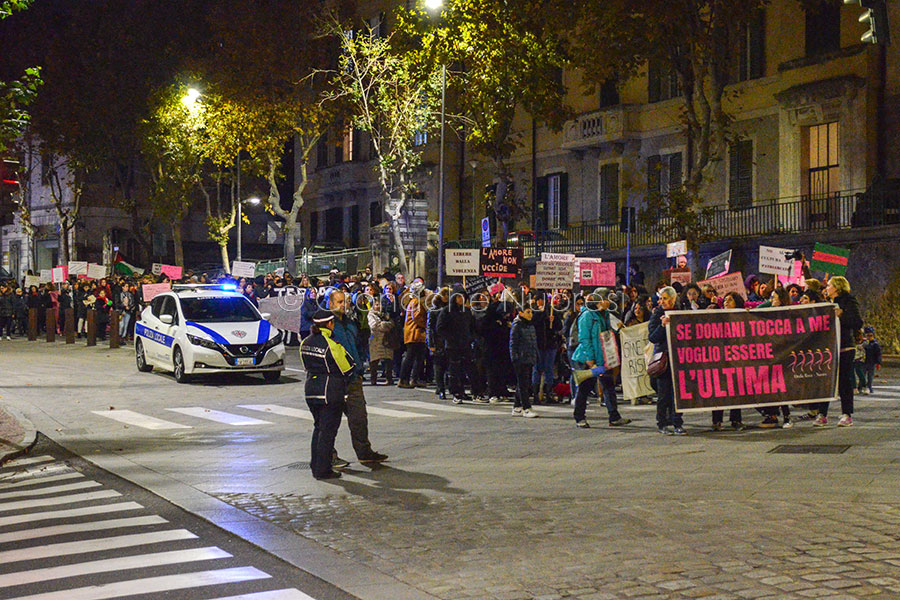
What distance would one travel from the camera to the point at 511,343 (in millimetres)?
16391

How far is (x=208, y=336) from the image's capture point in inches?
858

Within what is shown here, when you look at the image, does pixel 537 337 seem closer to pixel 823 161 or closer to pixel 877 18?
pixel 877 18

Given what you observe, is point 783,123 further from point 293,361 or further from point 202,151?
point 202,151

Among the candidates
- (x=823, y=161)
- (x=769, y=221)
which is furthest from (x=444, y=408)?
(x=823, y=161)

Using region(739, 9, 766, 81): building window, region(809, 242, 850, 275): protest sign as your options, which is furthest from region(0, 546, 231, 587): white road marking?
region(739, 9, 766, 81): building window

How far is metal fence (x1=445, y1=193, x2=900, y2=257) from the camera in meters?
27.4

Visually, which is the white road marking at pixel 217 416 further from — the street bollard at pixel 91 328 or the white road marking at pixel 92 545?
the street bollard at pixel 91 328

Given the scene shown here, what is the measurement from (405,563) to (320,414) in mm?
3870

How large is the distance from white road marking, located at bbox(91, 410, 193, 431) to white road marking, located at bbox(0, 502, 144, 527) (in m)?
5.85

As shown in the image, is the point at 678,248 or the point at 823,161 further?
the point at 823,161

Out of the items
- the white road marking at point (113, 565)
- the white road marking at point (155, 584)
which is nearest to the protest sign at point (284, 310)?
the white road marking at point (113, 565)

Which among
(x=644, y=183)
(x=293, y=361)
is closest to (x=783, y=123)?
(x=644, y=183)

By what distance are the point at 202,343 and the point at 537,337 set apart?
23.4 ft

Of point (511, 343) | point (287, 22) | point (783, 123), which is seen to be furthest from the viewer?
point (287, 22)
